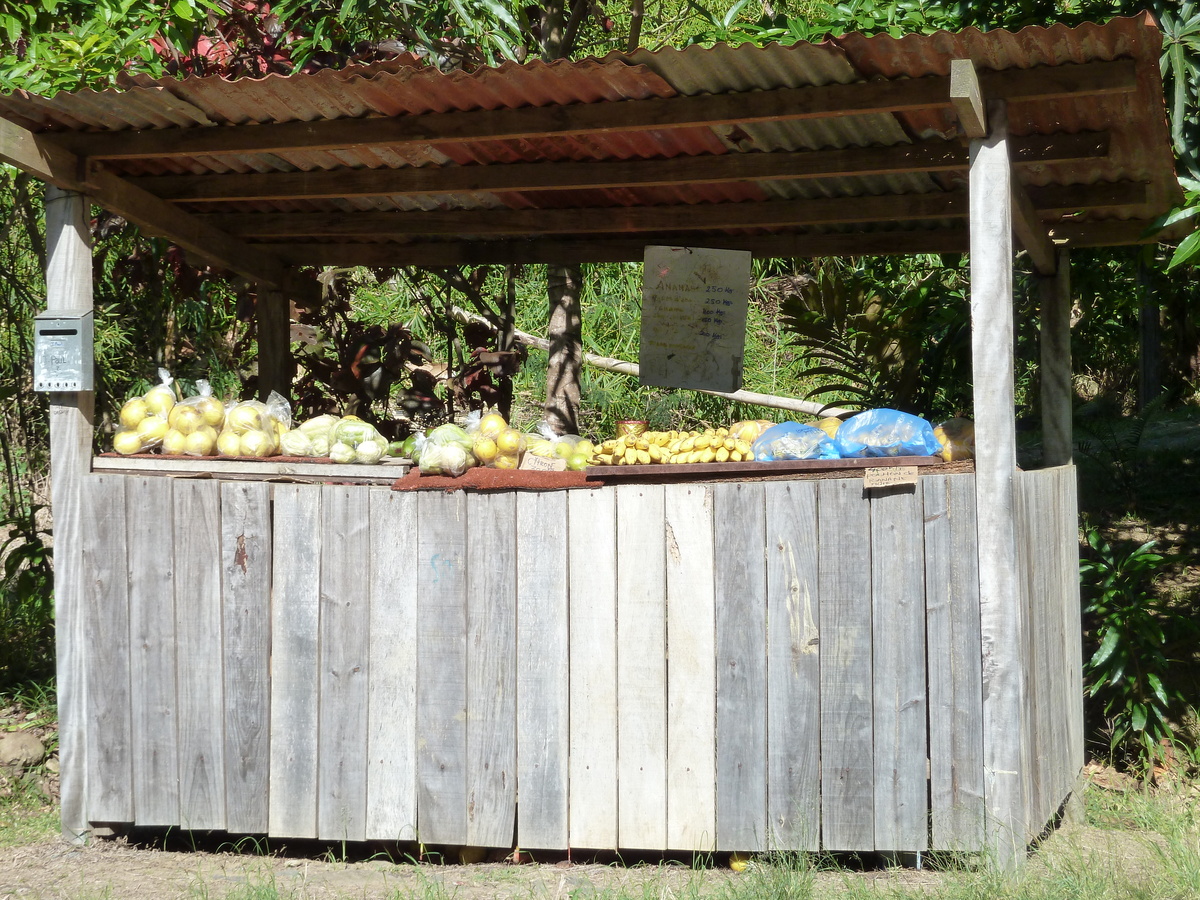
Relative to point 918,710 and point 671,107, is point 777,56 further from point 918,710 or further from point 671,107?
point 918,710

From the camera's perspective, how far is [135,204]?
14.9ft

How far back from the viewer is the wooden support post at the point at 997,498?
3.49 meters

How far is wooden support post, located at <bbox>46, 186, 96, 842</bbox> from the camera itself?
413cm

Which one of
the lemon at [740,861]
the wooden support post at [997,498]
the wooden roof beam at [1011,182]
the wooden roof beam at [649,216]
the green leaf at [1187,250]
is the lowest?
the lemon at [740,861]

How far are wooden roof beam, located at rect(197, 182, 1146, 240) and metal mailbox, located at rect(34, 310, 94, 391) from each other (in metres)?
1.27

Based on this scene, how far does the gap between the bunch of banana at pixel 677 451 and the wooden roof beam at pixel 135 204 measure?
2.19 meters

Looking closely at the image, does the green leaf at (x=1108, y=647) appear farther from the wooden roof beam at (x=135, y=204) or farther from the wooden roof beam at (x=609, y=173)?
the wooden roof beam at (x=135, y=204)

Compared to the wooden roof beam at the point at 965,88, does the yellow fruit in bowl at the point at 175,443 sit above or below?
below

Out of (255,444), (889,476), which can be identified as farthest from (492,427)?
(889,476)

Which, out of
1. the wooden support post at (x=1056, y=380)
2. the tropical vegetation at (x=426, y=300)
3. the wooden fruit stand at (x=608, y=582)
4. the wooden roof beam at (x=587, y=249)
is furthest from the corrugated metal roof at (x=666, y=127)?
the tropical vegetation at (x=426, y=300)

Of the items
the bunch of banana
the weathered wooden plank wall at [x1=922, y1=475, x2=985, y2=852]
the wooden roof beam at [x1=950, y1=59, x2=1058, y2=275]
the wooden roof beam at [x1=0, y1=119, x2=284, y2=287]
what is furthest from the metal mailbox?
the wooden roof beam at [x1=950, y1=59, x2=1058, y2=275]

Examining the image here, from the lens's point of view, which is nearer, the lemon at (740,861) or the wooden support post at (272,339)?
the lemon at (740,861)

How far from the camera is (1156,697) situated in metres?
5.20

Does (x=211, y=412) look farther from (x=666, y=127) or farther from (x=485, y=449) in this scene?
(x=666, y=127)
